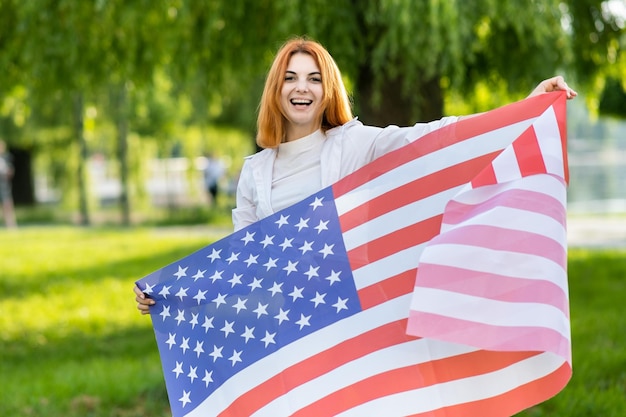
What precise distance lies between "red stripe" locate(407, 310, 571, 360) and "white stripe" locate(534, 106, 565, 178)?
0.60 metres

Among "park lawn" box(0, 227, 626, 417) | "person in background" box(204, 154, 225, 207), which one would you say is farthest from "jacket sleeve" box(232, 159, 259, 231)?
"person in background" box(204, 154, 225, 207)

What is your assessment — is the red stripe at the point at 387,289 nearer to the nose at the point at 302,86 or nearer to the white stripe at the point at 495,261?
the white stripe at the point at 495,261

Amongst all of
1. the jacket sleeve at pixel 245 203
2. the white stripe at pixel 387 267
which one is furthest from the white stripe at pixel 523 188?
the jacket sleeve at pixel 245 203

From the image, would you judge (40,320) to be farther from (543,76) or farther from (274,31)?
(543,76)

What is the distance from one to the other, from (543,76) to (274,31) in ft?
8.01

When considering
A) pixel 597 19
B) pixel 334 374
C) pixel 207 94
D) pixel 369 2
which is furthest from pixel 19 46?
pixel 334 374

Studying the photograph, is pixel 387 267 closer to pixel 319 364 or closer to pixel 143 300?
pixel 319 364

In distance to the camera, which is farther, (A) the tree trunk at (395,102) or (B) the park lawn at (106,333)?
(A) the tree trunk at (395,102)

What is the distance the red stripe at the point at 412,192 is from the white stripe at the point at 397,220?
15 mm

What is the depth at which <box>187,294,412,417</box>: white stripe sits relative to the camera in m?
3.31

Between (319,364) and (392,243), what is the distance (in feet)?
1.71

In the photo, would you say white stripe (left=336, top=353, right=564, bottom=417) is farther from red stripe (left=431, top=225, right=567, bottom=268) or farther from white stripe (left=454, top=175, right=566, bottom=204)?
white stripe (left=454, top=175, right=566, bottom=204)

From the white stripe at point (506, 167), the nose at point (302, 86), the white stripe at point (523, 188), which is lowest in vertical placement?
the white stripe at point (523, 188)

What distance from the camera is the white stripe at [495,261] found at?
3.05 metres
